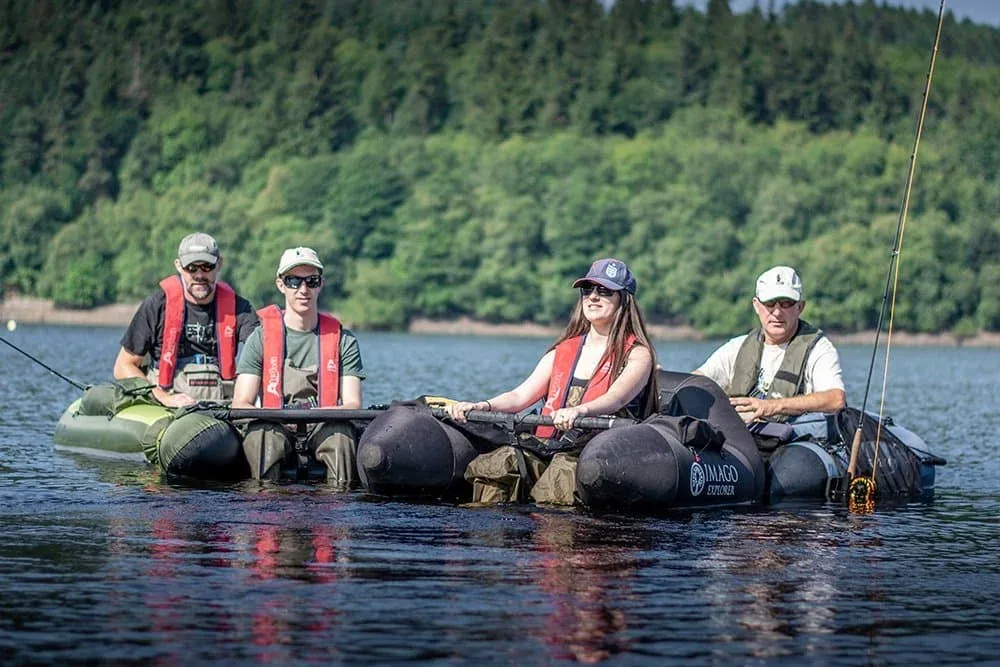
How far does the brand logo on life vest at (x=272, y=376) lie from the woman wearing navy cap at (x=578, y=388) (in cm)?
183

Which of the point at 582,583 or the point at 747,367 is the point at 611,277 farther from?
the point at 582,583

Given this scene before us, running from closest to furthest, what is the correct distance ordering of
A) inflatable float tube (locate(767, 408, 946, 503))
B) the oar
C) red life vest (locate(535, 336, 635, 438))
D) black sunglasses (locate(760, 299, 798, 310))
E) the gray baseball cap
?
the oar, red life vest (locate(535, 336, 635, 438)), inflatable float tube (locate(767, 408, 946, 503)), black sunglasses (locate(760, 299, 798, 310)), the gray baseball cap

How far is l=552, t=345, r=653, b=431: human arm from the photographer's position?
12.1 metres

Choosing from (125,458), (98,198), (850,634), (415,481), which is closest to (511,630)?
(850,634)

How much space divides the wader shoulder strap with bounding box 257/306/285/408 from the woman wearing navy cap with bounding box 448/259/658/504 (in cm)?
182

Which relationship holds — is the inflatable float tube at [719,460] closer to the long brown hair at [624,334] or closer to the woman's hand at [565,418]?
the woman's hand at [565,418]

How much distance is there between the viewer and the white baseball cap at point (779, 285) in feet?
44.9

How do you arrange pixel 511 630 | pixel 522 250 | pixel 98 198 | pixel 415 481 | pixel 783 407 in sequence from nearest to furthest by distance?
pixel 511 630 < pixel 415 481 < pixel 783 407 < pixel 522 250 < pixel 98 198

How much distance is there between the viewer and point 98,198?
13738cm

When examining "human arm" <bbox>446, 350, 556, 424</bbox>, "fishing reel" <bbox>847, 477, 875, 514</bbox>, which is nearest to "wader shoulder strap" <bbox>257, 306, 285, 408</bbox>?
"human arm" <bbox>446, 350, 556, 424</bbox>

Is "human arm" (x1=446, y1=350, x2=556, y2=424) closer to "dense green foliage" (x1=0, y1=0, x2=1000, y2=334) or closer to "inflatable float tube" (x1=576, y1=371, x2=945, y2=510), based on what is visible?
"inflatable float tube" (x1=576, y1=371, x2=945, y2=510)

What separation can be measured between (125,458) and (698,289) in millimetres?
88451

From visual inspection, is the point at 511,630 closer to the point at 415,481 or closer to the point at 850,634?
the point at 850,634

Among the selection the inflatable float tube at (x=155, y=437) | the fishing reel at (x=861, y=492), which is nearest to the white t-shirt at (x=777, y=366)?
the fishing reel at (x=861, y=492)
